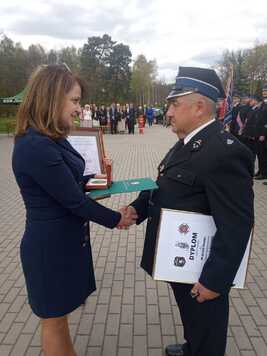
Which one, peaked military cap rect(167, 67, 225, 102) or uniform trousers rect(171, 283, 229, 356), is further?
uniform trousers rect(171, 283, 229, 356)

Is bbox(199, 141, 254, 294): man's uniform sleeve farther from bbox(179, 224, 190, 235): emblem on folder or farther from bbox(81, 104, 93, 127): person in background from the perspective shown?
bbox(81, 104, 93, 127): person in background

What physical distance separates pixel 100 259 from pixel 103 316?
1.22 metres

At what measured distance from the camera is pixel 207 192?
1.84 meters

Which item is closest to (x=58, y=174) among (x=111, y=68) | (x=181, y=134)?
(x=181, y=134)

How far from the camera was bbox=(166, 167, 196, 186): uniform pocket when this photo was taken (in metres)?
1.91

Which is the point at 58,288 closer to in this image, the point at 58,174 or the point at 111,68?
the point at 58,174

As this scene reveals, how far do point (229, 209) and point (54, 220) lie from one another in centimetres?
90

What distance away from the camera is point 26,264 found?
2.06 m

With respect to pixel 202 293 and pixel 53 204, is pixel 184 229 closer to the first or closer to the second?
pixel 202 293

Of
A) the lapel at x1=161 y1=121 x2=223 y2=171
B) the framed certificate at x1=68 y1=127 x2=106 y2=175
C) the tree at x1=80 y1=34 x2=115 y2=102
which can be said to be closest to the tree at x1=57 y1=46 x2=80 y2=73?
the tree at x1=80 y1=34 x2=115 y2=102

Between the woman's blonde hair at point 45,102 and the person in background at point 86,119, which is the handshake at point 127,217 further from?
the person in background at point 86,119

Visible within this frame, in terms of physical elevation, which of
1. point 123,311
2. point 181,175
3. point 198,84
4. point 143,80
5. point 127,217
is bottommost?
point 123,311

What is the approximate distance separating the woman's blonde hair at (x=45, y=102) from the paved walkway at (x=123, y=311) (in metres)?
1.78

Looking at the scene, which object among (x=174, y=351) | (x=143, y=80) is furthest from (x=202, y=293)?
(x=143, y=80)
